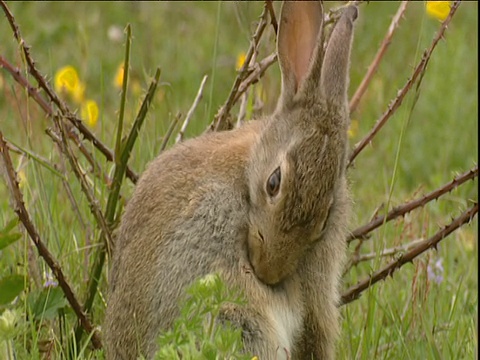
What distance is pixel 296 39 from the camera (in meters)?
3.95

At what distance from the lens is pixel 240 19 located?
5.08 meters

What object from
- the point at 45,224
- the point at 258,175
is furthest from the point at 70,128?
the point at 258,175

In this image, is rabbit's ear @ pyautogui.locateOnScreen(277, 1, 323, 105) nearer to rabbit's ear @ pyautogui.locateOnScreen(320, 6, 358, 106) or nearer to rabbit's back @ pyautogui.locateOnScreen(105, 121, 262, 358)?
rabbit's ear @ pyautogui.locateOnScreen(320, 6, 358, 106)

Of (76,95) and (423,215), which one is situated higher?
(76,95)

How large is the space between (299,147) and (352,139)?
2899 mm

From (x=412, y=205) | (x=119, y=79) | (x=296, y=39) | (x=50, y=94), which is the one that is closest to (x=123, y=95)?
(x=50, y=94)

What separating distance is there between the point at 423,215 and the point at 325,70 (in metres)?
1.79

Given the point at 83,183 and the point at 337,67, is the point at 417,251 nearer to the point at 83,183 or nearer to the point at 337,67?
the point at 337,67

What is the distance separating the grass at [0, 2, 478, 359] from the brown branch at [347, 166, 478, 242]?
0.51 ft

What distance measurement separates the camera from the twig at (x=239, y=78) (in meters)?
4.40

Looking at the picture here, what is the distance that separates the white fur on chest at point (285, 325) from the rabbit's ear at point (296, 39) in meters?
0.67

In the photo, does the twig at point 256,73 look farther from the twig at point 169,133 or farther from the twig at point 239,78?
the twig at point 169,133

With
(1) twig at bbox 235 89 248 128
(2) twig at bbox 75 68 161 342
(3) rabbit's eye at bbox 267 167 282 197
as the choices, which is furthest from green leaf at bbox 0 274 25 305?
(1) twig at bbox 235 89 248 128

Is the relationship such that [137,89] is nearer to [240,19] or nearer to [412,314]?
[240,19]
